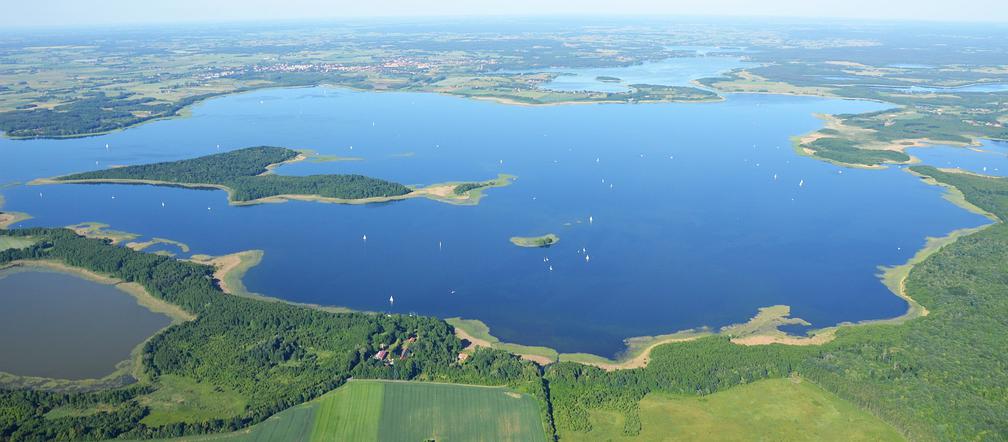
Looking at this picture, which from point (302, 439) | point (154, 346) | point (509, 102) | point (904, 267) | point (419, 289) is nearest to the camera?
point (302, 439)

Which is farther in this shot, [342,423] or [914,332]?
[914,332]

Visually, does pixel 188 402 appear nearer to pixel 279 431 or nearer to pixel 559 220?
pixel 279 431

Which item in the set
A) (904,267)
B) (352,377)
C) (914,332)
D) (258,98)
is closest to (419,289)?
(352,377)

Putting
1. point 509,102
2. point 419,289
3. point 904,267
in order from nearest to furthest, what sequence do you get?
point 419,289 → point 904,267 → point 509,102

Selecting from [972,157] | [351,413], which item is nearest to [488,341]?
[351,413]

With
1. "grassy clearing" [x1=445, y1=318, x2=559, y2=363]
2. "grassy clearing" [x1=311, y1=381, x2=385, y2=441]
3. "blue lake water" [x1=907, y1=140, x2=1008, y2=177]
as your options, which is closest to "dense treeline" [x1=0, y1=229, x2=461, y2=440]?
"grassy clearing" [x1=311, y1=381, x2=385, y2=441]

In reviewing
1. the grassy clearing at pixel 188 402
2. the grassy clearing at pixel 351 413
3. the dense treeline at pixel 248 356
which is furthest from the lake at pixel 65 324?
the grassy clearing at pixel 351 413

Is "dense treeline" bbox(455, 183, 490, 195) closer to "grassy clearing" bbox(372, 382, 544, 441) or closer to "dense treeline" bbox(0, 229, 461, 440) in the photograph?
"dense treeline" bbox(0, 229, 461, 440)

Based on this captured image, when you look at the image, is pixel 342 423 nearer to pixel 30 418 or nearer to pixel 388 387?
pixel 388 387
